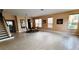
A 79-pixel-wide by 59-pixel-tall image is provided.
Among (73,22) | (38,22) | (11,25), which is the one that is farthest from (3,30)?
(73,22)

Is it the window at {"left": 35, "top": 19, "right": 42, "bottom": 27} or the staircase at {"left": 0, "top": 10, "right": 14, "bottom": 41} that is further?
the window at {"left": 35, "top": 19, "right": 42, "bottom": 27}

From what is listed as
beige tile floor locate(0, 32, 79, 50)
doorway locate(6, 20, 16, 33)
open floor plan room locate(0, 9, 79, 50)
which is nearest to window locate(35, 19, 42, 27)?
open floor plan room locate(0, 9, 79, 50)

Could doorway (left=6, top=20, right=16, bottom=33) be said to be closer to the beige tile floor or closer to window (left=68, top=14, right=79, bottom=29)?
the beige tile floor

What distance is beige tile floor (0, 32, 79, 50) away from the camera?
4.68ft

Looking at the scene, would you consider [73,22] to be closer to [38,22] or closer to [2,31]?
[38,22]

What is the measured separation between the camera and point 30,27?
63.9 inches

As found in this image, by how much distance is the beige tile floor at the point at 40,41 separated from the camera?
143cm

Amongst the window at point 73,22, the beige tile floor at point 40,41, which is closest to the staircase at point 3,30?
the beige tile floor at point 40,41

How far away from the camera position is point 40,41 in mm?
1527

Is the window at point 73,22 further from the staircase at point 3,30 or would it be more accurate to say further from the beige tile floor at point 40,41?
the staircase at point 3,30
